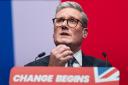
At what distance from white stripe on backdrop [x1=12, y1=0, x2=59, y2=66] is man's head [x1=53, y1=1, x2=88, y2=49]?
48 centimetres

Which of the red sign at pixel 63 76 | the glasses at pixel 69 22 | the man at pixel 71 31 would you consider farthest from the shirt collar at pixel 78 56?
the red sign at pixel 63 76

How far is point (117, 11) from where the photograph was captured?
1715 millimetres

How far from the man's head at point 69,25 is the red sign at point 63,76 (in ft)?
1.04

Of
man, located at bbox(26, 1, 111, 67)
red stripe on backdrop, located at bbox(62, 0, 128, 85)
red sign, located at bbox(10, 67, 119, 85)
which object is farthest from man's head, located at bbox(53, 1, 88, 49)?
red stripe on backdrop, located at bbox(62, 0, 128, 85)

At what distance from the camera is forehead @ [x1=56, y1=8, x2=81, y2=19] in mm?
1156

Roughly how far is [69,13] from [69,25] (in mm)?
65

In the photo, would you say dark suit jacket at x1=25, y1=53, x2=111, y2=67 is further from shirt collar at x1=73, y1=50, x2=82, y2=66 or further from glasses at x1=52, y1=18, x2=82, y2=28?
glasses at x1=52, y1=18, x2=82, y2=28

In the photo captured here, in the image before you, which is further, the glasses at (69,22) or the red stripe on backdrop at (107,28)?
the red stripe on backdrop at (107,28)

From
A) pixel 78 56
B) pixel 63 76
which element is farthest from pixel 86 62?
pixel 63 76

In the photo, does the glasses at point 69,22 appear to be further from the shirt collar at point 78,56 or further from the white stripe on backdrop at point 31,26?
the white stripe on backdrop at point 31,26

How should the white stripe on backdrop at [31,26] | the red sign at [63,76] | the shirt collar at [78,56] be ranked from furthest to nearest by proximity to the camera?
1. the white stripe on backdrop at [31,26]
2. the shirt collar at [78,56]
3. the red sign at [63,76]

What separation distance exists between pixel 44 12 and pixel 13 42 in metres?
0.24

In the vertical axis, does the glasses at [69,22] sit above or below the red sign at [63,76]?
above

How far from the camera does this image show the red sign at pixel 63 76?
0.77 m
